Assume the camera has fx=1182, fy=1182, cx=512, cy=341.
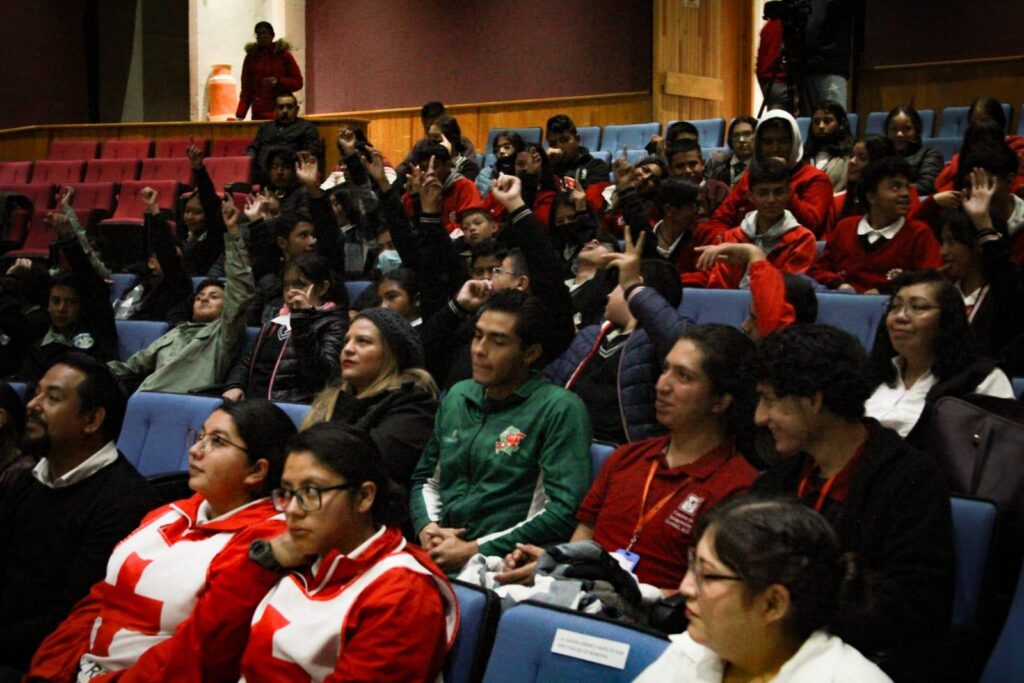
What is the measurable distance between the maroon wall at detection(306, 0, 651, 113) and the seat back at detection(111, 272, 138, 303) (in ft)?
17.3

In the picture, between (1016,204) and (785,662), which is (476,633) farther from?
(1016,204)

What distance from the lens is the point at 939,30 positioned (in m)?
9.05

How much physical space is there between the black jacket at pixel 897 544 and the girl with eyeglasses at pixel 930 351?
71 cm

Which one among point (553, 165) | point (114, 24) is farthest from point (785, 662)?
point (114, 24)

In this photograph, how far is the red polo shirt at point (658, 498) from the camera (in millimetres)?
2289

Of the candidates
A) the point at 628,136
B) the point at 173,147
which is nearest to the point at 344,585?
the point at 628,136

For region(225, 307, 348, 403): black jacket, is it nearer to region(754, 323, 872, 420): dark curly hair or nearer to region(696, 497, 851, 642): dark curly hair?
region(754, 323, 872, 420): dark curly hair

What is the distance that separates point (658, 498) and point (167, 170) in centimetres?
748

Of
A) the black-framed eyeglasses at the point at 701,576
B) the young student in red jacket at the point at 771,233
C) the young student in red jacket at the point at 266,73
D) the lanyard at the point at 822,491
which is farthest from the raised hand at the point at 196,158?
the black-framed eyeglasses at the point at 701,576

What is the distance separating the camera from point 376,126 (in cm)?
1047

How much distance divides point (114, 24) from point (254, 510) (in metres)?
11.6

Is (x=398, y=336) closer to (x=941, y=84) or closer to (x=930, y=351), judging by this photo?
(x=930, y=351)

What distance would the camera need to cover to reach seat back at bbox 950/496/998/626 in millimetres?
2037

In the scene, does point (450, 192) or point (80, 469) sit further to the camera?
point (450, 192)
